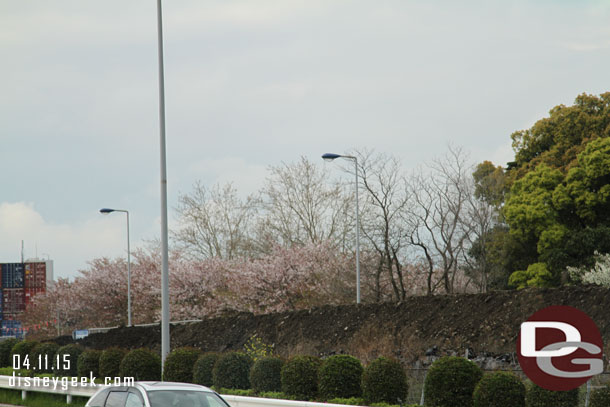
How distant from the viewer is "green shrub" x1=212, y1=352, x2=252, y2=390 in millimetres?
18875

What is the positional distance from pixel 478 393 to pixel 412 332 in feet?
35.1

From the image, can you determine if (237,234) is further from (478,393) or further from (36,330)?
(478,393)

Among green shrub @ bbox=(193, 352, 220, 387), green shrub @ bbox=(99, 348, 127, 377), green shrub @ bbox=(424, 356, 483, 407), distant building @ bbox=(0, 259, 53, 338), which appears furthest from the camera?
distant building @ bbox=(0, 259, 53, 338)

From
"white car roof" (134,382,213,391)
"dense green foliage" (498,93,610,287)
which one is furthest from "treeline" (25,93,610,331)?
"white car roof" (134,382,213,391)

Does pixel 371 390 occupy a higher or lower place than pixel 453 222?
lower

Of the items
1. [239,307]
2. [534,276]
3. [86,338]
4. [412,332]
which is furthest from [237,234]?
[412,332]

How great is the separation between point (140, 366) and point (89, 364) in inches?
116

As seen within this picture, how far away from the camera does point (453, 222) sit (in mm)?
35906

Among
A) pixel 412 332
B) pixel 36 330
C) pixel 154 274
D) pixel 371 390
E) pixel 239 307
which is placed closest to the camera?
pixel 371 390

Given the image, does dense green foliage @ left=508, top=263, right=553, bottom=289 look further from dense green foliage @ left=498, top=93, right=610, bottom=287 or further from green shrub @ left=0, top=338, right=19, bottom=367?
green shrub @ left=0, top=338, right=19, bottom=367

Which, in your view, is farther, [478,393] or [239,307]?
[239,307]

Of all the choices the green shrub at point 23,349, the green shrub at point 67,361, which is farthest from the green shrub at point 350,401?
the green shrub at point 23,349

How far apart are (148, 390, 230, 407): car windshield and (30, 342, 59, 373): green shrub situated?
1711 centimetres

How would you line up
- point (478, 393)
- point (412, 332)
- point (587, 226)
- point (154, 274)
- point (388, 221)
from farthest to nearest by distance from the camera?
point (154, 274)
point (587, 226)
point (388, 221)
point (412, 332)
point (478, 393)
